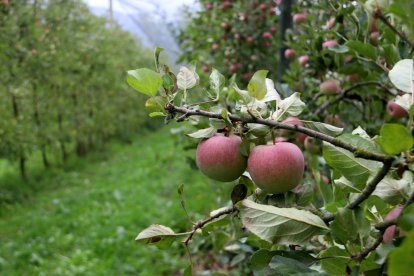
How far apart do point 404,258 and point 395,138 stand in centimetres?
14

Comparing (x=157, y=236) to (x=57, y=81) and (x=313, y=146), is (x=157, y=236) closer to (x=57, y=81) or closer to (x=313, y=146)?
(x=313, y=146)

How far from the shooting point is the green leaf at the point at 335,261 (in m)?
0.54

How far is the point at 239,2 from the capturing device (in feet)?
10.1

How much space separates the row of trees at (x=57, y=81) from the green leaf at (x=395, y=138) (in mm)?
2740

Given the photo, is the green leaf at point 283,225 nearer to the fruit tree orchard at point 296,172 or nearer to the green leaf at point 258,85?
the fruit tree orchard at point 296,172

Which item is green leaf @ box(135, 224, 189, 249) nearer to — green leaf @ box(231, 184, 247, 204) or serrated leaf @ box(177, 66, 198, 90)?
green leaf @ box(231, 184, 247, 204)

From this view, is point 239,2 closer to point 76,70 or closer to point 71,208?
point 71,208

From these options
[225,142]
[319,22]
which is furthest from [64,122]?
[225,142]

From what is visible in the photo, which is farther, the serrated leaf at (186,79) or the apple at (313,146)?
the apple at (313,146)

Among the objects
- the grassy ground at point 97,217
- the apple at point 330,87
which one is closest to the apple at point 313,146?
the apple at point 330,87

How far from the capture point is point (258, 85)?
599 millimetres

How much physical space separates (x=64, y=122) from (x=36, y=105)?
2.77 ft

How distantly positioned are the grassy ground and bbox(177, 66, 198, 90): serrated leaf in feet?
2.35

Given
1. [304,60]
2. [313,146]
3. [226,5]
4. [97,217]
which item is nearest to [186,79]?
[313,146]
